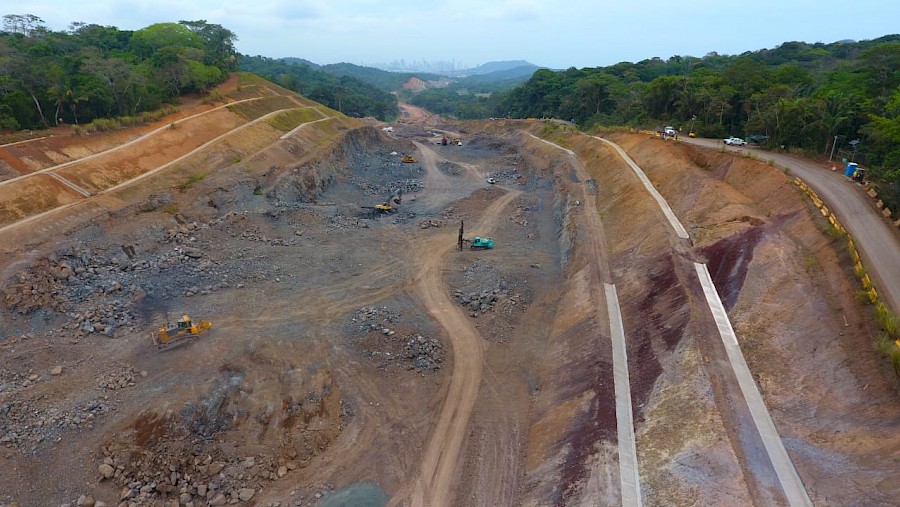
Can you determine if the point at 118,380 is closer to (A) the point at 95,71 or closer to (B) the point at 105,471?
(B) the point at 105,471

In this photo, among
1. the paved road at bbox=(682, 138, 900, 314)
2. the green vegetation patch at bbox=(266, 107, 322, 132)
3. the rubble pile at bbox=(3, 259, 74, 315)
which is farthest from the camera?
the green vegetation patch at bbox=(266, 107, 322, 132)

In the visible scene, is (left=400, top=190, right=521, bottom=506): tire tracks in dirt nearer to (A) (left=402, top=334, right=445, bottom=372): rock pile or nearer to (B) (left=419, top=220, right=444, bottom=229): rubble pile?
(A) (left=402, top=334, right=445, bottom=372): rock pile

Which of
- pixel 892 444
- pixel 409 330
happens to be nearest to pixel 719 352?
pixel 892 444

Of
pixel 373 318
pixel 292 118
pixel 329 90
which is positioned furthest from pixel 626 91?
pixel 329 90

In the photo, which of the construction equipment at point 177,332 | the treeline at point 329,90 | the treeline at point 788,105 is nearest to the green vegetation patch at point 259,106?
the treeline at point 329,90

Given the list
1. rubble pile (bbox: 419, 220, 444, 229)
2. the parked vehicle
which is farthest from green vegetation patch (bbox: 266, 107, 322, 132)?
the parked vehicle

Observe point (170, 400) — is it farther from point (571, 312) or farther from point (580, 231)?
point (580, 231)
